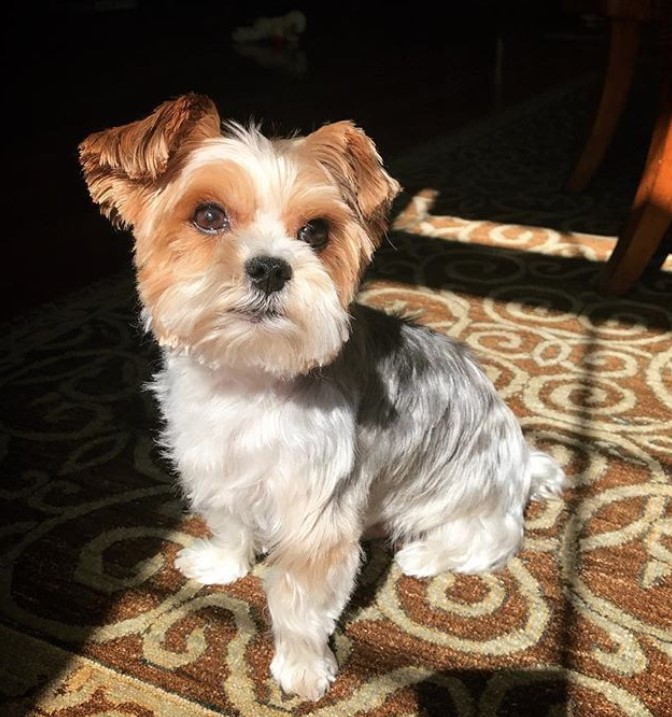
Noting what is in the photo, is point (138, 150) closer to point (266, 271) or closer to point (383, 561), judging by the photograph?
point (266, 271)

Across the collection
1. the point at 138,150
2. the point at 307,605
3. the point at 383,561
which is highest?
the point at 138,150

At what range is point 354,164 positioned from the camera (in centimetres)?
143

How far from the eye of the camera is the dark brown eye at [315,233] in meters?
1.39

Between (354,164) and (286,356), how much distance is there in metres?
0.37

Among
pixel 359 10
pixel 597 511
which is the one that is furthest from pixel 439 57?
pixel 597 511

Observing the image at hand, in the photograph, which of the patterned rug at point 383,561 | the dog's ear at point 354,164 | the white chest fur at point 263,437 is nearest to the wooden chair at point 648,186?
the patterned rug at point 383,561

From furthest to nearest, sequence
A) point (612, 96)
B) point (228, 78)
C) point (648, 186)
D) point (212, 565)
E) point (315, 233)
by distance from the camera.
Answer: point (228, 78) → point (612, 96) → point (648, 186) → point (212, 565) → point (315, 233)

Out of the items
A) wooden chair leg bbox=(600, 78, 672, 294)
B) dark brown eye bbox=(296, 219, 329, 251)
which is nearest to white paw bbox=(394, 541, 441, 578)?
dark brown eye bbox=(296, 219, 329, 251)

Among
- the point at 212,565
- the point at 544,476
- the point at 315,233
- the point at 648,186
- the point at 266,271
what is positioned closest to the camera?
the point at 266,271

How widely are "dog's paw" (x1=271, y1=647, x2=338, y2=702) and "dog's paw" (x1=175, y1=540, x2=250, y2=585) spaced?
28cm

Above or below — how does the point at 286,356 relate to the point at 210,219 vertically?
below

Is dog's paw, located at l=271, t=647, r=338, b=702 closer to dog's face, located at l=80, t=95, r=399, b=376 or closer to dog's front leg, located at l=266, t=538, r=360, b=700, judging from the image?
dog's front leg, located at l=266, t=538, r=360, b=700

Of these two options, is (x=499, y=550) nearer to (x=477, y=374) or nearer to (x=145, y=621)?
(x=477, y=374)

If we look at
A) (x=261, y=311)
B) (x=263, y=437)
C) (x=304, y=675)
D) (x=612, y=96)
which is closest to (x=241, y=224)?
(x=261, y=311)
